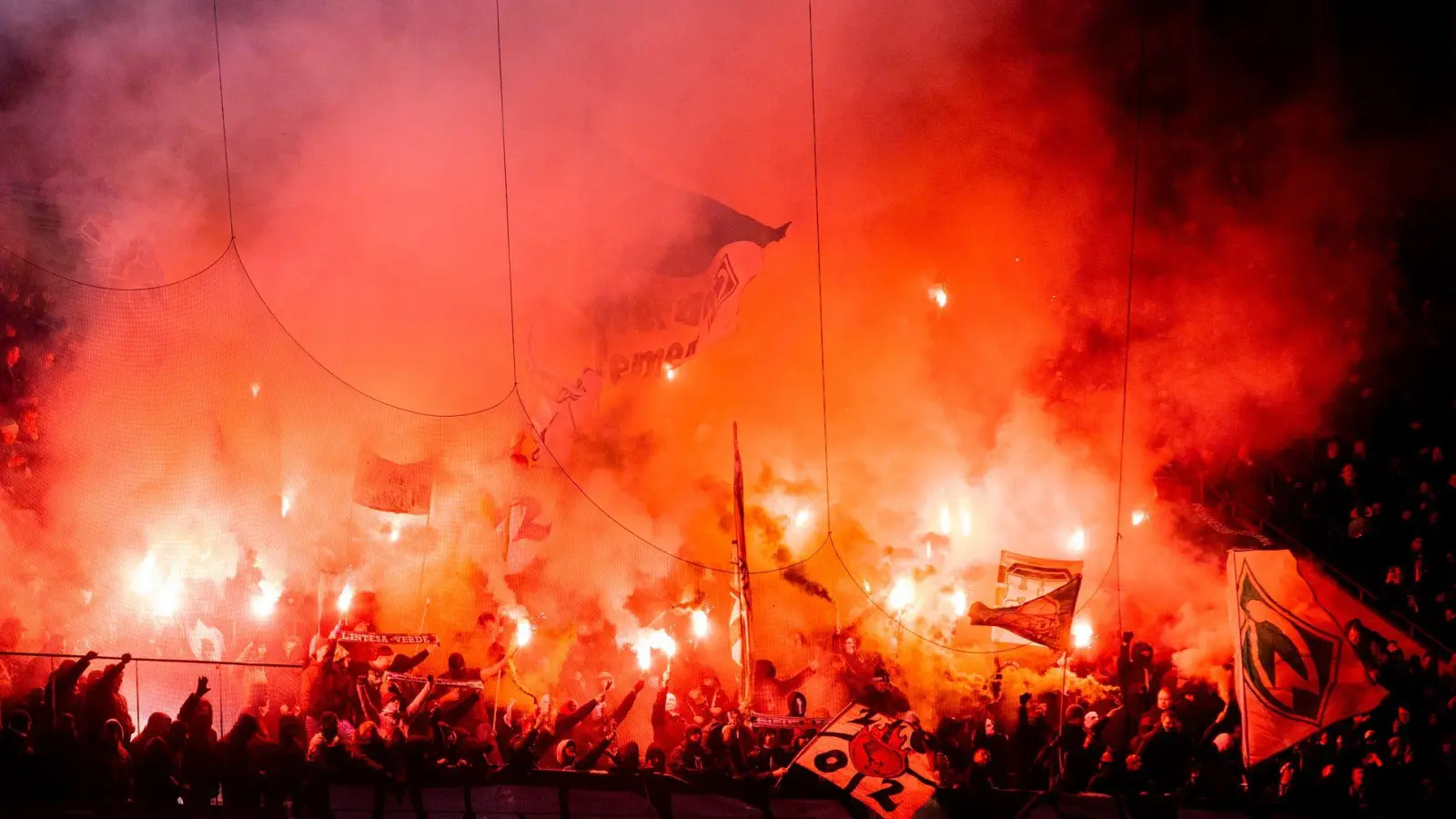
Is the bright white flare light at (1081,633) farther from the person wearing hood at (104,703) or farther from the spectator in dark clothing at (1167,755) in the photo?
the person wearing hood at (104,703)

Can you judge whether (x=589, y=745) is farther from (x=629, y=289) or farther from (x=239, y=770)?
(x=629, y=289)

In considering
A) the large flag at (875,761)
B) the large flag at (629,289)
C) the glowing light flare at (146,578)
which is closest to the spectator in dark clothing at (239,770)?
the glowing light flare at (146,578)

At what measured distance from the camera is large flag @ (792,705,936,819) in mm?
7793

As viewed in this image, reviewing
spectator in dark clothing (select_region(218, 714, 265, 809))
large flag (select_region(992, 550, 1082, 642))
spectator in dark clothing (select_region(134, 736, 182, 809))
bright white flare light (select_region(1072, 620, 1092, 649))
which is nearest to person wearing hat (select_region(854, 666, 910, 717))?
large flag (select_region(992, 550, 1082, 642))

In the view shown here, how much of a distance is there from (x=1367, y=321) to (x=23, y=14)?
42.4ft

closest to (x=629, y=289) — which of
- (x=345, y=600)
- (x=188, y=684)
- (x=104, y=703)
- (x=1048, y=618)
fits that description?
(x=345, y=600)

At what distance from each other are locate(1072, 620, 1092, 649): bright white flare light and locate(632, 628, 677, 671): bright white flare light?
356cm

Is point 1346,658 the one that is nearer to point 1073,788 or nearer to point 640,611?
point 1073,788

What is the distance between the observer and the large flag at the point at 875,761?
7.79 metres

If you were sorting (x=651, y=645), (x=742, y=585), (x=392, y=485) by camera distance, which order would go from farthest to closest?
1. (x=392, y=485)
2. (x=651, y=645)
3. (x=742, y=585)

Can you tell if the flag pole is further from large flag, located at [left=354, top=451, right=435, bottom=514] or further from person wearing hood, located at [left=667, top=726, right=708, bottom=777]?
large flag, located at [left=354, top=451, right=435, bottom=514]

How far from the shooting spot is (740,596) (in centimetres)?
1012

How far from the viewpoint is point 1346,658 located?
28.0ft

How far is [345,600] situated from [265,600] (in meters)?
0.72
